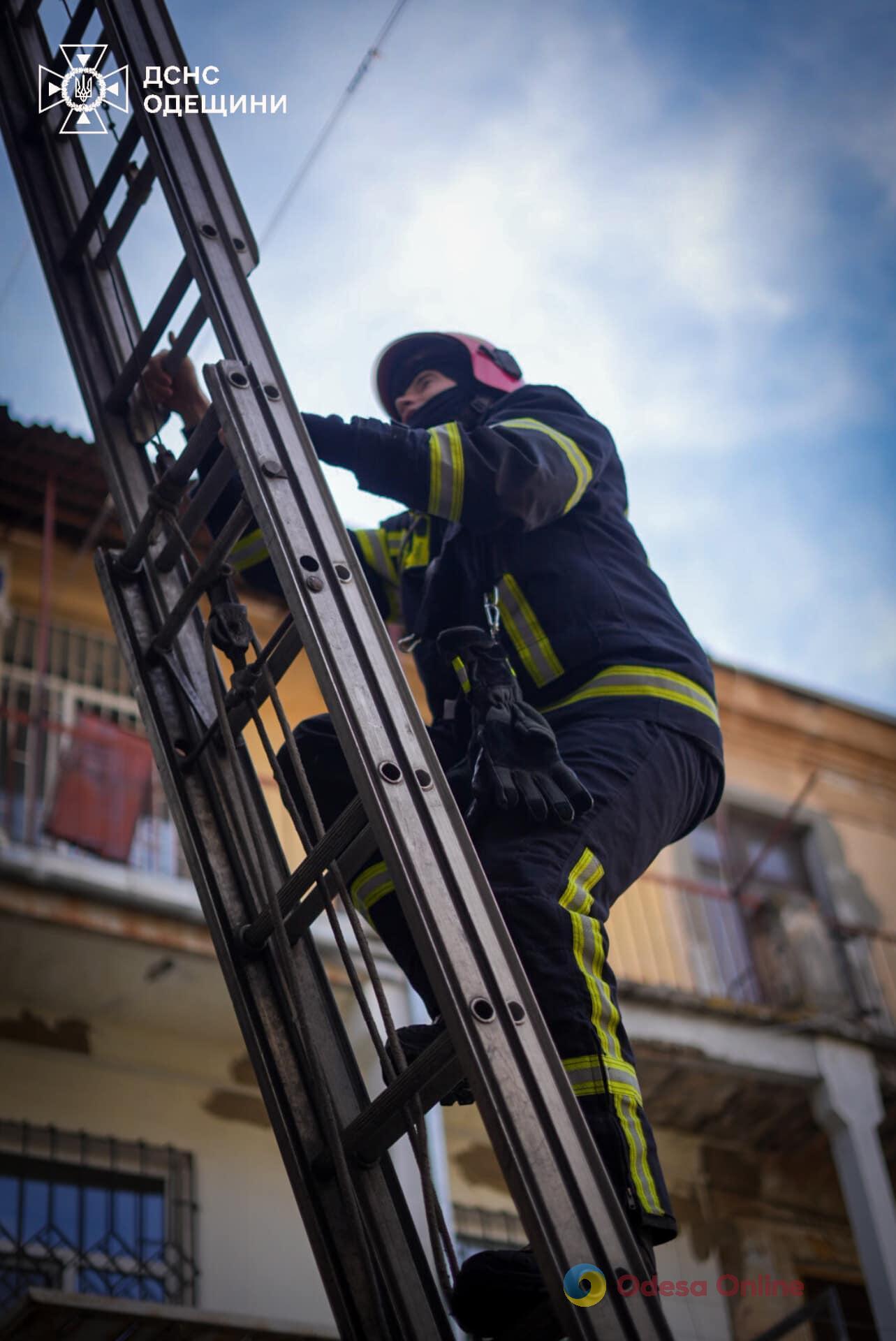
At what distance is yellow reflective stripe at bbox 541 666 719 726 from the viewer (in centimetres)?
334

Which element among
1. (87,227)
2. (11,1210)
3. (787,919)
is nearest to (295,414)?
(87,227)

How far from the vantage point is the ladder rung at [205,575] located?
3.28 metres

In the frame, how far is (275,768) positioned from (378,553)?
3.97 ft

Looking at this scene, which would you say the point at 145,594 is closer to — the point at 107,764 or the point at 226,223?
the point at 226,223

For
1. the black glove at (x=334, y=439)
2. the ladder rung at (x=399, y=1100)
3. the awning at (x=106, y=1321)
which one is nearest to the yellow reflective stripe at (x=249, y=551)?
the black glove at (x=334, y=439)

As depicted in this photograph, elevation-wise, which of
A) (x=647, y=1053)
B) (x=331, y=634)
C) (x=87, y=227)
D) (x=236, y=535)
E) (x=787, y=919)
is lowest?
(x=331, y=634)

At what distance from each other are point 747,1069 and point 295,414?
787 centimetres

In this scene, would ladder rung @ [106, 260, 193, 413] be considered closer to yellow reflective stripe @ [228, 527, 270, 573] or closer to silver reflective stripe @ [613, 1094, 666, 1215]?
yellow reflective stripe @ [228, 527, 270, 573]

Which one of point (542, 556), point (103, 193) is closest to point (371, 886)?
point (542, 556)

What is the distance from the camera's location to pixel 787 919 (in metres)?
11.3

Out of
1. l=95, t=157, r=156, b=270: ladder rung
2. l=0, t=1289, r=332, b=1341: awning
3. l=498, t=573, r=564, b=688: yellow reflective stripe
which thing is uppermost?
l=95, t=157, r=156, b=270: ladder rung

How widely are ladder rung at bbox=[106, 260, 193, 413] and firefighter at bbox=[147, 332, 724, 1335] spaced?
4 cm

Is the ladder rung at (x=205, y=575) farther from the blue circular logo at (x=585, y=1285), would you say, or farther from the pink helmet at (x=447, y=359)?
the blue circular logo at (x=585, y=1285)

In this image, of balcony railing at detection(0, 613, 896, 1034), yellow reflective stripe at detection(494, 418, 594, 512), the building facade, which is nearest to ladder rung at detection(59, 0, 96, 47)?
yellow reflective stripe at detection(494, 418, 594, 512)
